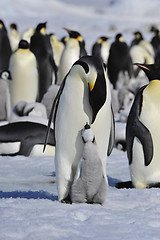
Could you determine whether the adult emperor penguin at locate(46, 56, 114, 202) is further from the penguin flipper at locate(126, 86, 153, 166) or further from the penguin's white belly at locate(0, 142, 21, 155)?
the penguin's white belly at locate(0, 142, 21, 155)

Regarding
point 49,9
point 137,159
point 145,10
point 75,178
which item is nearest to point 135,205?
point 75,178

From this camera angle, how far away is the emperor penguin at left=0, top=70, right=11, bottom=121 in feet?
29.7

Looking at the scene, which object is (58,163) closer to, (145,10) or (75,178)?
(75,178)

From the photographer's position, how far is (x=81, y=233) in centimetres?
264

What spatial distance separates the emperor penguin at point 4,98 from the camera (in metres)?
9.04

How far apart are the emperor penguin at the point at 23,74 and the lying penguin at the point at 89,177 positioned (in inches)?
273

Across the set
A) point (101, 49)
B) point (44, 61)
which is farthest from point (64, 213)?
point (101, 49)

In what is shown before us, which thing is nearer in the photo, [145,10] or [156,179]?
[156,179]

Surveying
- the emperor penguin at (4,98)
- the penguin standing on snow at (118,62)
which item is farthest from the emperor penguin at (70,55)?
the emperor penguin at (4,98)

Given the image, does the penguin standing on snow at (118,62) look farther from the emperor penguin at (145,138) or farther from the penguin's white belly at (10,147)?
the emperor penguin at (145,138)

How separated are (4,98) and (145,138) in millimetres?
5175

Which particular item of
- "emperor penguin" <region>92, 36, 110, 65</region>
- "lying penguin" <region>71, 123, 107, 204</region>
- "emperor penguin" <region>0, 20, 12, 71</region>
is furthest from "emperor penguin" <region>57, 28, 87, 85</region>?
"lying penguin" <region>71, 123, 107, 204</region>

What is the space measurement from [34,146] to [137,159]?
2.09 metres

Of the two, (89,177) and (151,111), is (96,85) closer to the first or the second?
(89,177)
